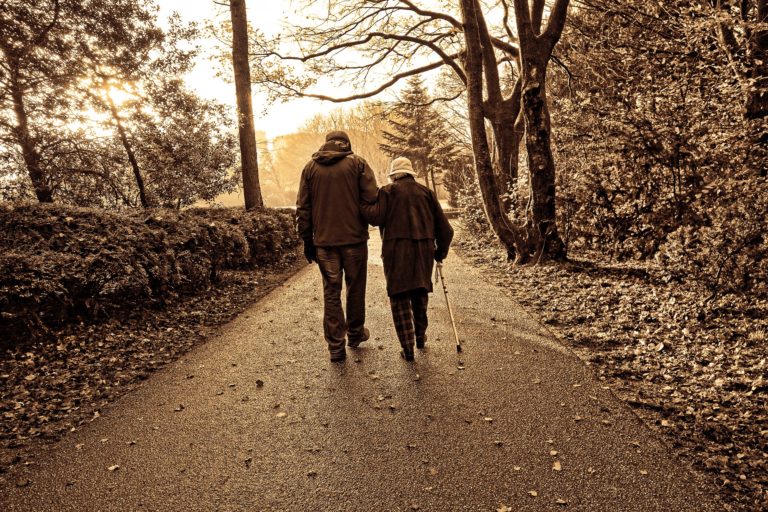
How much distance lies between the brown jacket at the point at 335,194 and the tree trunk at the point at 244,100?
8.30 m

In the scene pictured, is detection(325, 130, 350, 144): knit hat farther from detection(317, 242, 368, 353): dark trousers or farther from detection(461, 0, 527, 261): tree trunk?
detection(461, 0, 527, 261): tree trunk

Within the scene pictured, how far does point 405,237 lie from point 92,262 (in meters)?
3.92

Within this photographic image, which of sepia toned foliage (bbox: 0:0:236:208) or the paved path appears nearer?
the paved path

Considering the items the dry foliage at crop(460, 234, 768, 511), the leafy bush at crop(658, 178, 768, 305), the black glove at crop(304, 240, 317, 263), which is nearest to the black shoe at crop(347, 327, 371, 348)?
the black glove at crop(304, 240, 317, 263)

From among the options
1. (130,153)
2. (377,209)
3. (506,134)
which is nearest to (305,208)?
(377,209)

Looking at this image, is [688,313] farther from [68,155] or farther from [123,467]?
[68,155]

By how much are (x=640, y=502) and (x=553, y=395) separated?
1.28m

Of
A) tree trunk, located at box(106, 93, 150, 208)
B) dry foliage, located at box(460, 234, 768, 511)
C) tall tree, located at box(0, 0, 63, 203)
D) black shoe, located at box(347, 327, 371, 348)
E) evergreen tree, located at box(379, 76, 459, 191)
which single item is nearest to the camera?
dry foliage, located at box(460, 234, 768, 511)

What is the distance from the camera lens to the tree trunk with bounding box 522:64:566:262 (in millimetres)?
8453

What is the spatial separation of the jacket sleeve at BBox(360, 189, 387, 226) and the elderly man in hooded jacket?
1.8 inches

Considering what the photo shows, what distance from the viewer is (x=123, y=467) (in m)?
3.04

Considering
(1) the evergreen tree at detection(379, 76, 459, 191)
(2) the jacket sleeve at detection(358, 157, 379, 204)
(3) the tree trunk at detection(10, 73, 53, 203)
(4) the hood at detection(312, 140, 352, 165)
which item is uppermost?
(1) the evergreen tree at detection(379, 76, 459, 191)

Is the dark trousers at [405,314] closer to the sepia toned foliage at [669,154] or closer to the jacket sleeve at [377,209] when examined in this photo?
the jacket sleeve at [377,209]

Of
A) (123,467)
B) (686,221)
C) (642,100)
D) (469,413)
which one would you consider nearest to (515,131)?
(642,100)
